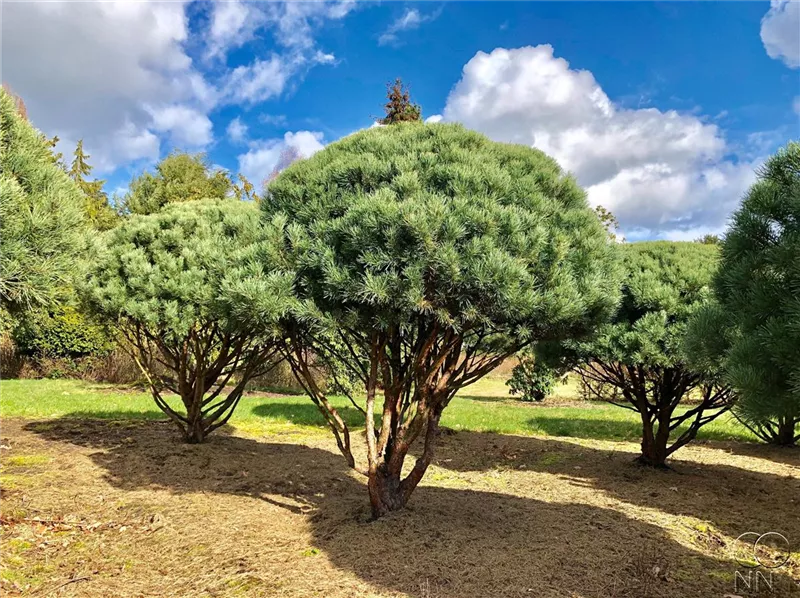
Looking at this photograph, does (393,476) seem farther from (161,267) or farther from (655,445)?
(161,267)

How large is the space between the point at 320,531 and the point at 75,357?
1684cm

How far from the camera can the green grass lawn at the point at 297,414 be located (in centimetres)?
1094

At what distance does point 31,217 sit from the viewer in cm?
432

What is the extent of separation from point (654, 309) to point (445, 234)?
13.8ft

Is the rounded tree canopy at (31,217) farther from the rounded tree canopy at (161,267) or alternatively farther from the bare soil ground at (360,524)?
the bare soil ground at (360,524)

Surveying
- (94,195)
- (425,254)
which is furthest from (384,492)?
(94,195)

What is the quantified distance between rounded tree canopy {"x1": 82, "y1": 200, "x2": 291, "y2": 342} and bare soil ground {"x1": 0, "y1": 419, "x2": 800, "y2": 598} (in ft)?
6.80

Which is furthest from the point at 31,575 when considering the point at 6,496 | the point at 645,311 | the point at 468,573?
the point at 645,311

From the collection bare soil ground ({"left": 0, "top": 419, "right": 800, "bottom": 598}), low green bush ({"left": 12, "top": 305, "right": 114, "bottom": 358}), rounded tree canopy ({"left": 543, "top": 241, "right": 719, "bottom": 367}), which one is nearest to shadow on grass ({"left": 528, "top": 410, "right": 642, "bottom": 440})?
bare soil ground ({"left": 0, "top": 419, "right": 800, "bottom": 598})

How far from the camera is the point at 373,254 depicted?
386 cm

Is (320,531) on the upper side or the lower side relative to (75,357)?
lower

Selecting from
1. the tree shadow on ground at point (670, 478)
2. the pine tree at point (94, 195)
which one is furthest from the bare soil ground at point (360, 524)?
the pine tree at point (94, 195)

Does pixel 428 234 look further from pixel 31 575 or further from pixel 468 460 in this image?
pixel 468 460

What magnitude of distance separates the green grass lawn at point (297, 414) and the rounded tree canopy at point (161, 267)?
3736 mm
